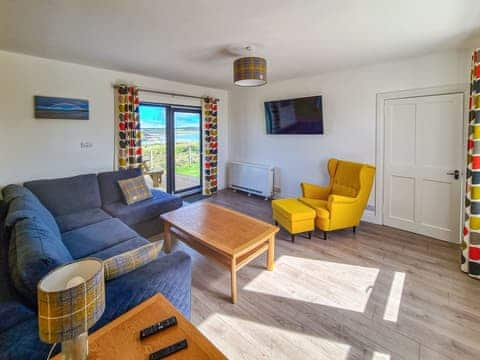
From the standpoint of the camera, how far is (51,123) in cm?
342

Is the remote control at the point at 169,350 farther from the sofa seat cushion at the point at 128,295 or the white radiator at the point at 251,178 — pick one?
Result: the white radiator at the point at 251,178

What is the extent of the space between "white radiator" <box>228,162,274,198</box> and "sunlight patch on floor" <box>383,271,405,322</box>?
292 centimetres

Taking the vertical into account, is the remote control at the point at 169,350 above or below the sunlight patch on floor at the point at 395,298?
above

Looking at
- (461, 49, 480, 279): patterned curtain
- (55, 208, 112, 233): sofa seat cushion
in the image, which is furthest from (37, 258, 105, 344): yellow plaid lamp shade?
(461, 49, 480, 279): patterned curtain

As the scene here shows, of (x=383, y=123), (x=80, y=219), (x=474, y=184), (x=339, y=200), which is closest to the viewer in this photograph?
(x=474, y=184)

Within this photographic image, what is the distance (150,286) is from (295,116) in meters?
3.92

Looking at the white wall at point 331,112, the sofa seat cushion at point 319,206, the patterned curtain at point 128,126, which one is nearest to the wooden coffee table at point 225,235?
the sofa seat cushion at point 319,206

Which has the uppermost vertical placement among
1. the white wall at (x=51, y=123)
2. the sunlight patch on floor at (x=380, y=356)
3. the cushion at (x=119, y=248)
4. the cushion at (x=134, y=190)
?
the white wall at (x=51, y=123)

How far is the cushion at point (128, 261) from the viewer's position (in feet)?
4.56

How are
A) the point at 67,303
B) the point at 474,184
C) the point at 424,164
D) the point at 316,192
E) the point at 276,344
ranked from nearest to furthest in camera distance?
the point at 67,303
the point at 276,344
the point at 474,184
the point at 424,164
the point at 316,192

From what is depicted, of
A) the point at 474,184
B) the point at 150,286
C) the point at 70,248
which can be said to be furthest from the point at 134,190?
the point at 474,184

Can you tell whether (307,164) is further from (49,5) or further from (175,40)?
(49,5)

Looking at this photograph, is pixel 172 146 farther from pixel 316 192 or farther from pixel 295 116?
pixel 316 192

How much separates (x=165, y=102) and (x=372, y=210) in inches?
158
